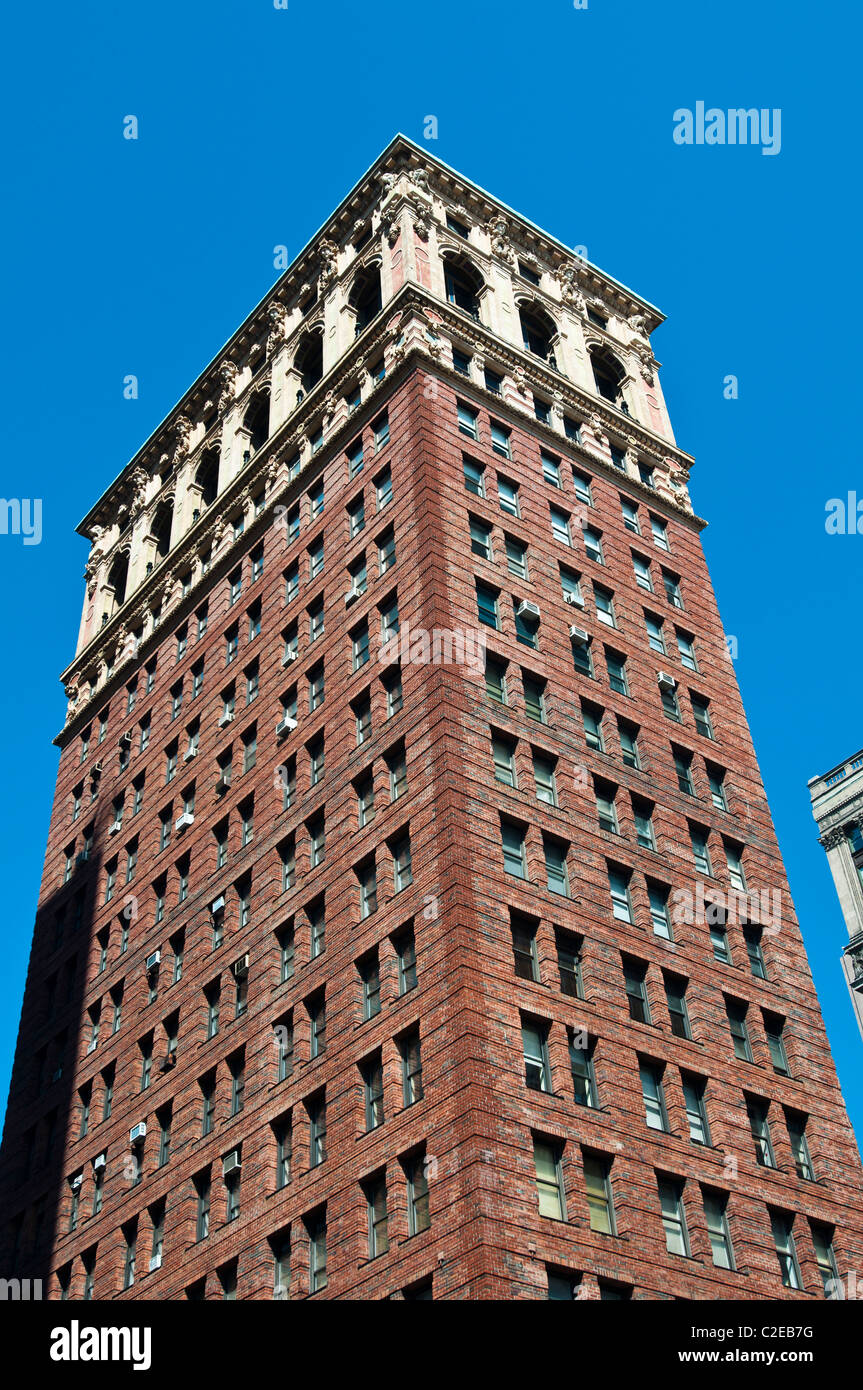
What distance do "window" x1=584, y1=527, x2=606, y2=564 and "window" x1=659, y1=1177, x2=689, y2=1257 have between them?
24.6 meters

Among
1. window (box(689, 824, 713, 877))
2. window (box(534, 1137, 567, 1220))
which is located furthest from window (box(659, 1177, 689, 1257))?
window (box(689, 824, 713, 877))

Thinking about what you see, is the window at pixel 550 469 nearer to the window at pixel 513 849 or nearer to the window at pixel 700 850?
the window at pixel 700 850

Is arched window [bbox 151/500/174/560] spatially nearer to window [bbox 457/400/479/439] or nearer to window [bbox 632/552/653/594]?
window [bbox 457/400/479/439]

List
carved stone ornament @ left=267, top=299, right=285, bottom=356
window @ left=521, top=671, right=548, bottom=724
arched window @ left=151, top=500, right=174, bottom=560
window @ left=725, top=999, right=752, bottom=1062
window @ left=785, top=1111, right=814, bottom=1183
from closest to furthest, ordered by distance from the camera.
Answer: window @ left=785, top=1111, right=814, bottom=1183 → window @ left=725, top=999, right=752, bottom=1062 → window @ left=521, top=671, right=548, bottom=724 → carved stone ornament @ left=267, top=299, right=285, bottom=356 → arched window @ left=151, top=500, right=174, bottom=560

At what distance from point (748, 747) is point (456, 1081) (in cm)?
2379

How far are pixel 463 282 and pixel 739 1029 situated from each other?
3568 centimetres

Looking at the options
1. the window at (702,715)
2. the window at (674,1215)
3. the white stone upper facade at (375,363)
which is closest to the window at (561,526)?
the white stone upper facade at (375,363)

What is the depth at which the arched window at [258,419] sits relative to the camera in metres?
74.6

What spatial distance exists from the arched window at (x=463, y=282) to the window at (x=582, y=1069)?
35969 millimetres

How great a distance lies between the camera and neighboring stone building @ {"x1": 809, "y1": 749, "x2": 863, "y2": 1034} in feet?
320

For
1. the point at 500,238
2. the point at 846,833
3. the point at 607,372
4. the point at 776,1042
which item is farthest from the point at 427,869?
the point at 846,833

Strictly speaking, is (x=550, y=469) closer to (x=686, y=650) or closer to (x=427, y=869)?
(x=686, y=650)

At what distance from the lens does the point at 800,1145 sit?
4759 cm
